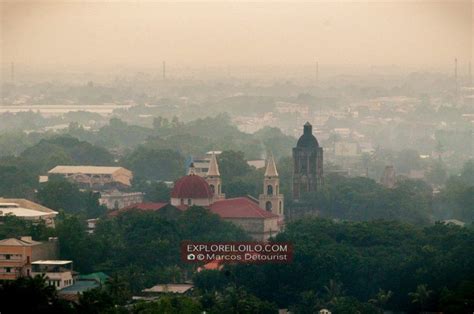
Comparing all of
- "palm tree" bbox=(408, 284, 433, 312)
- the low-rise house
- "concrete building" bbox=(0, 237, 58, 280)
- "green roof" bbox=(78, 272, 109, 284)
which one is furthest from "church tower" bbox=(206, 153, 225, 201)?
"palm tree" bbox=(408, 284, 433, 312)

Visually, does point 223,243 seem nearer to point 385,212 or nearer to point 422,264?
point 422,264

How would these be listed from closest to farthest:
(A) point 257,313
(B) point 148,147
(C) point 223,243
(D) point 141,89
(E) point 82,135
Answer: (A) point 257,313 < (C) point 223,243 < (B) point 148,147 < (E) point 82,135 < (D) point 141,89

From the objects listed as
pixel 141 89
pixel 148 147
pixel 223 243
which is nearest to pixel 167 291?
pixel 223 243

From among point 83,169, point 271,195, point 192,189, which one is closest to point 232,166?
point 83,169

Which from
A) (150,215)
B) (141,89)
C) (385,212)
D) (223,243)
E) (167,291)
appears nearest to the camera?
(167,291)

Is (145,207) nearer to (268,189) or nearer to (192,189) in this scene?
(192,189)

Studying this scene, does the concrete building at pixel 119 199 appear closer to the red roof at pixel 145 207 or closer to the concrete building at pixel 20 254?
the red roof at pixel 145 207
